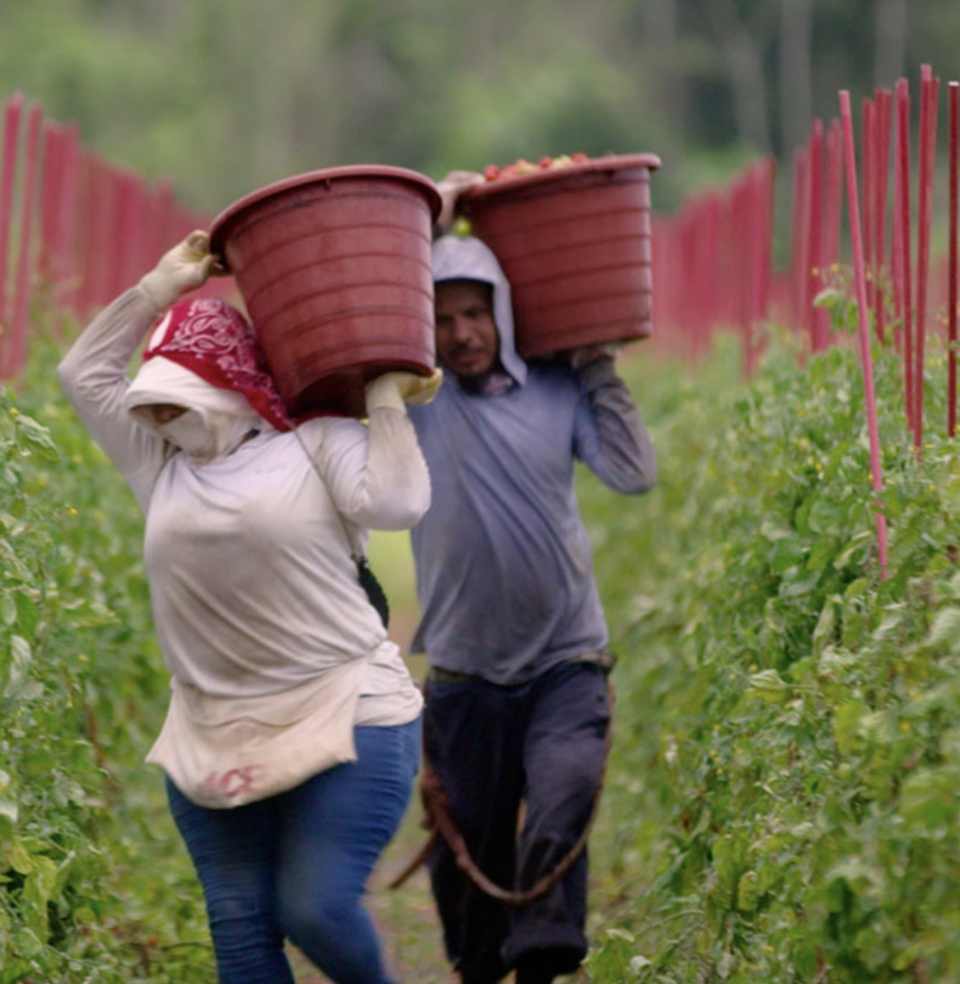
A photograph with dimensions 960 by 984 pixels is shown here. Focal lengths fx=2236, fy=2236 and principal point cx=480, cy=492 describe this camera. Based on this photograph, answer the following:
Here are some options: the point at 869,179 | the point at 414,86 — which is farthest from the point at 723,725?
the point at 414,86

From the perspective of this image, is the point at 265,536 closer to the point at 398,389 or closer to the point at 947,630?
the point at 398,389

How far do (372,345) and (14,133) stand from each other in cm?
372

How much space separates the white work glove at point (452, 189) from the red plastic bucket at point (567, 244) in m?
0.02

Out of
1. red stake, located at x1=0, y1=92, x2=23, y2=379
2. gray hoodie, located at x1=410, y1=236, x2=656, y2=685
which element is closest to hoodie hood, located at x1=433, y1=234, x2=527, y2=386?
gray hoodie, located at x1=410, y1=236, x2=656, y2=685

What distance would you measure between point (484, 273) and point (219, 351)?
1.17 m

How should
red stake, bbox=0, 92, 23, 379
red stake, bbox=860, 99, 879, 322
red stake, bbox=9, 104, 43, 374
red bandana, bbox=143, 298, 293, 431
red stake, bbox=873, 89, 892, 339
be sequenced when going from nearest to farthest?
red bandana, bbox=143, 298, 293, 431 → red stake, bbox=873, 89, 892, 339 → red stake, bbox=860, 99, 879, 322 → red stake, bbox=0, 92, 23, 379 → red stake, bbox=9, 104, 43, 374

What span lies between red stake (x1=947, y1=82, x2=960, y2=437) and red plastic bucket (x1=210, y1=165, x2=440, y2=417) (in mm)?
1061

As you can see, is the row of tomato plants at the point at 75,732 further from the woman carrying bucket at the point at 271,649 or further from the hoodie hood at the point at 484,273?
the hoodie hood at the point at 484,273

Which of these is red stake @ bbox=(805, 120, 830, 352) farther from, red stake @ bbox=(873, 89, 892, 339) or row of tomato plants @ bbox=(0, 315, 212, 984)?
row of tomato plants @ bbox=(0, 315, 212, 984)

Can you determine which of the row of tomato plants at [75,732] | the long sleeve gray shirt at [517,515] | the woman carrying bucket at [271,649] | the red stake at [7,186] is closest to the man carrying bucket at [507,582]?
the long sleeve gray shirt at [517,515]

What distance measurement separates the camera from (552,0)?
7312 cm

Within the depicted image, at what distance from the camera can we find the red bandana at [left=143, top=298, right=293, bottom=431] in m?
4.39

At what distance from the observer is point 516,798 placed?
224 inches

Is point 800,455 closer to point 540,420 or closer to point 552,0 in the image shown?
point 540,420
